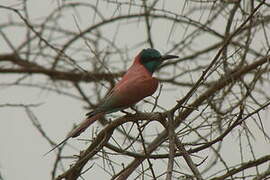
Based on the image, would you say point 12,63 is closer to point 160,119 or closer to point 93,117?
point 93,117

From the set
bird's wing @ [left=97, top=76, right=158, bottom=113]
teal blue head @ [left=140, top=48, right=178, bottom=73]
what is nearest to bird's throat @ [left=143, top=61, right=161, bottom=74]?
teal blue head @ [left=140, top=48, right=178, bottom=73]

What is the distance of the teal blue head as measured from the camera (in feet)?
16.0

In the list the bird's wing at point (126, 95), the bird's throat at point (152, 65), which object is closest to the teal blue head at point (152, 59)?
the bird's throat at point (152, 65)

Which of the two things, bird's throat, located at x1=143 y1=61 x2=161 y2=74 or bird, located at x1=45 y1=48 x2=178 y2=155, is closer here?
bird, located at x1=45 y1=48 x2=178 y2=155

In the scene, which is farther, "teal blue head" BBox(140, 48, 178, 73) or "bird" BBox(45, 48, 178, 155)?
"teal blue head" BBox(140, 48, 178, 73)

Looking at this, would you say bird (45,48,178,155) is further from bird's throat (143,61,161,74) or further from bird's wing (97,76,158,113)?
bird's throat (143,61,161,74)

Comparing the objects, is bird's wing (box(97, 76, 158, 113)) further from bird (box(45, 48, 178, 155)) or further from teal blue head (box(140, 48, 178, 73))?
teal blue head (box(140, 48, 178, 73))

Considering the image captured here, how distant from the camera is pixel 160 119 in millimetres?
3246

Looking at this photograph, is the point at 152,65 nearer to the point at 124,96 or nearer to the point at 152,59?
the point at 152,59

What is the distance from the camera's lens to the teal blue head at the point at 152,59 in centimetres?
488

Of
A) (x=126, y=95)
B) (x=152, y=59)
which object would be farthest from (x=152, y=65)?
(x=126, y=95)

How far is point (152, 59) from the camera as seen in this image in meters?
4.91

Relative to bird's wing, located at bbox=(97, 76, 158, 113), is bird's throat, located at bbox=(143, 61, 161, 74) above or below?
above

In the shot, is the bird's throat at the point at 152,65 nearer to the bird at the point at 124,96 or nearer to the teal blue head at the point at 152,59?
the teal blue head at the point at 152,59
